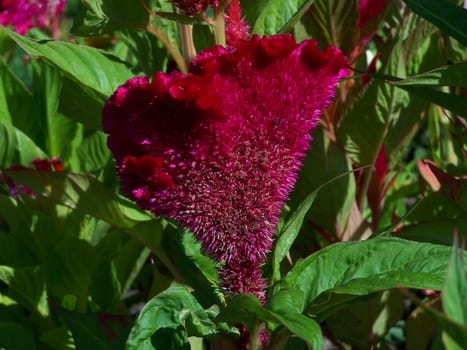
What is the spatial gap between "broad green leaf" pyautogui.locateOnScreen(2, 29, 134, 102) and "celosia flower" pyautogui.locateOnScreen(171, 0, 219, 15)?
0.22 metres

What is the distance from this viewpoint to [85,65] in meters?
1.34

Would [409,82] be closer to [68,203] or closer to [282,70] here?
[282,70]

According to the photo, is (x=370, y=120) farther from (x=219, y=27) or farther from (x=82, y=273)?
(x=82, y=273)

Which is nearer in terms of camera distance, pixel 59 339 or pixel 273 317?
pixel 273 317

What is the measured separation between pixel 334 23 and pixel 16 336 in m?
0.85

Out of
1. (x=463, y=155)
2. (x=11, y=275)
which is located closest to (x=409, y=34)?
(x=463, y=155)

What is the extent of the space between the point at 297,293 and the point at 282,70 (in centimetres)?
27

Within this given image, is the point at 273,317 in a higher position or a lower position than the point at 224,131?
lower

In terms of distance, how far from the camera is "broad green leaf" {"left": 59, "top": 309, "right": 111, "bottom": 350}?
1400mm

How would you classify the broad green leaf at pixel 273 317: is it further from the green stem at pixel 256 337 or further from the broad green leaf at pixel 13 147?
the broad green leaf at pixel 13 147

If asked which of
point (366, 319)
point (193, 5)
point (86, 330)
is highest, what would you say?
point (193, 5)

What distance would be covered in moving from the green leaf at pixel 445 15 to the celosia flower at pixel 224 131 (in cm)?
22

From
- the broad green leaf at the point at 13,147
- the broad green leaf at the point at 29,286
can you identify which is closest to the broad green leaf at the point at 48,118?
the broad green leaf at the point at 13,147

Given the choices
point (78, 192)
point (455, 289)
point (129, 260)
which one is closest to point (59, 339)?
point (129, 260)
